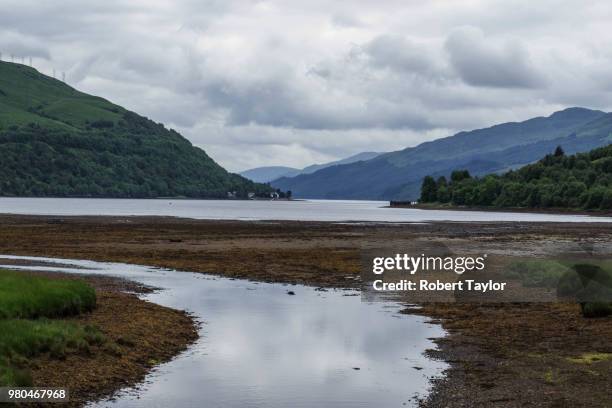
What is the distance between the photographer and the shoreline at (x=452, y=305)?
83.0ft

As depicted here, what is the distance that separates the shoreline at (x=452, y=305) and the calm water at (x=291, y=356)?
158 cm

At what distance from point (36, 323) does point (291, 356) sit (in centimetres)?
1004

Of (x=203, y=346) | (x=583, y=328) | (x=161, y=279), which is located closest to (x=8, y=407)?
(x=203, y=346)

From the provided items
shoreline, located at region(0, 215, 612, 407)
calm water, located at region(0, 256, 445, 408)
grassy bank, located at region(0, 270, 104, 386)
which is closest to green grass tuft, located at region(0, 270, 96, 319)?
grassy bank, located at region(0, 270, 104, 386)

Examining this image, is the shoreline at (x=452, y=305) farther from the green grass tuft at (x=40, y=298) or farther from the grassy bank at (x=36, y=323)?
the green grass tuft at (x=40, y=298)

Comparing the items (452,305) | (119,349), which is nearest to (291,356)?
(119,349)

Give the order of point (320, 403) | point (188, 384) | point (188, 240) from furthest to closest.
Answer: point (188, 240) → point (188, 384) → point (320, 403)

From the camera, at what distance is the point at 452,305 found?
46.0 metres

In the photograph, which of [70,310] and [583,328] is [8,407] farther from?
[583,328]

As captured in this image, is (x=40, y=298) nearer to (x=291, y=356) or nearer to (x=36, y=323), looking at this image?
(x=36, y=323)

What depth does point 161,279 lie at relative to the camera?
186 ft

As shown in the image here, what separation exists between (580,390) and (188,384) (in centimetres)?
1290

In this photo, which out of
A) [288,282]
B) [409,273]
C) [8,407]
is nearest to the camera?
[8,407]

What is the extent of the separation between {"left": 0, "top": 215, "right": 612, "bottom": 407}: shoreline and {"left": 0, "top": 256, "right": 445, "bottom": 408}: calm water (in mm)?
1582
